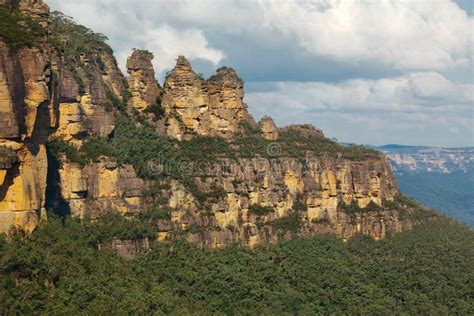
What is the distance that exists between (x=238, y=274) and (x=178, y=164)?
1363 cm

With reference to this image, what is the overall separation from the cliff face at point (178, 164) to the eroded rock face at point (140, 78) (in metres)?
0.11

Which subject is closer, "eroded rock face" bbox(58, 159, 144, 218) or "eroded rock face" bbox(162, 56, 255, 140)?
"eroded rock face" bbox(58, 159, 144, 218)

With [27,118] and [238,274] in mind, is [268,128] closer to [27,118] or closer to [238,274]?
[238,274]

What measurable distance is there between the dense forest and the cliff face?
88.9 inches

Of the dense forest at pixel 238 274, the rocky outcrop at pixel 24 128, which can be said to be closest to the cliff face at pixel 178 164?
the rocky outcrop at pixel 24 128

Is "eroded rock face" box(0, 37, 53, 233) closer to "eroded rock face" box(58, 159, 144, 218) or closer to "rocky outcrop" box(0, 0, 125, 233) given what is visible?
"rocky outcrop" box(0, 0, 125, 233)

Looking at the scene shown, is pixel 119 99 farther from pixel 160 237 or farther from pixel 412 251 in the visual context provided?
pixel 412 251

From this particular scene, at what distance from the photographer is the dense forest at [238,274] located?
4359 cm

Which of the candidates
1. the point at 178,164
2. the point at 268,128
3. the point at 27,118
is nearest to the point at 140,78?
the point at 178,164

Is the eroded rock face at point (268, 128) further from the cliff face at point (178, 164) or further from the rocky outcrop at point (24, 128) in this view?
the rocky outcrop at point (24, 128)

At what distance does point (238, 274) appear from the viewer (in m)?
64.2

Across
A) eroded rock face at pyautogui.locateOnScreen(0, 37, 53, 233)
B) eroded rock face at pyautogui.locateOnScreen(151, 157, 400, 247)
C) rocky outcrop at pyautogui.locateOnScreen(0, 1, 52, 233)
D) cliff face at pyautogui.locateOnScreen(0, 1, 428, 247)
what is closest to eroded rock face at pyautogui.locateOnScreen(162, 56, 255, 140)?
cliff face at pyautogui.locateOnScreen(0, 1, 428, 247)

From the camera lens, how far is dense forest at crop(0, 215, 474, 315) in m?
43.6

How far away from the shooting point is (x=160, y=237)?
214 ft
